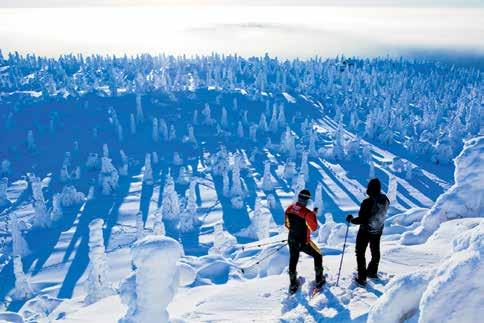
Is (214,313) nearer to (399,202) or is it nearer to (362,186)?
(399,202)

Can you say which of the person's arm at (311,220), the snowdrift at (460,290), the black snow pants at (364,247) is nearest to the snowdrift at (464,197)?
the black snow pants at (364,247)

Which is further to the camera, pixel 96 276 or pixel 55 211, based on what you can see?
pixel 55 211

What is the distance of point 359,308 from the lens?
380 inches

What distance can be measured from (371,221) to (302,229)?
1688 mm

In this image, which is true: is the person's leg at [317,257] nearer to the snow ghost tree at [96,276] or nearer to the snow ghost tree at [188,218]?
the snow ghost tree at [96,276]

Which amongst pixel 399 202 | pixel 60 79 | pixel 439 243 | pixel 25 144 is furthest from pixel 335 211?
pixel 60 79

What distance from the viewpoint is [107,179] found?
79.4m

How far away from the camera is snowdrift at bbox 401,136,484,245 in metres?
17.7

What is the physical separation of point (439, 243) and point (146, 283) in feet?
31.0

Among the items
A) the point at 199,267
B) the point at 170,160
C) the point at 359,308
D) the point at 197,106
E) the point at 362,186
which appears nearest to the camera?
the point at 359,308

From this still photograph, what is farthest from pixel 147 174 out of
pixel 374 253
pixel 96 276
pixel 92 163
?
pixel 374 253

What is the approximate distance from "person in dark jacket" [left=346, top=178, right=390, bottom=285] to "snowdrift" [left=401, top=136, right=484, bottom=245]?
8.02m

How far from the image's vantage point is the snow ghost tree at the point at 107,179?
79312 mm

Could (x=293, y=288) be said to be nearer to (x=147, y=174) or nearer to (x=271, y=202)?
(x=271, y=202)
